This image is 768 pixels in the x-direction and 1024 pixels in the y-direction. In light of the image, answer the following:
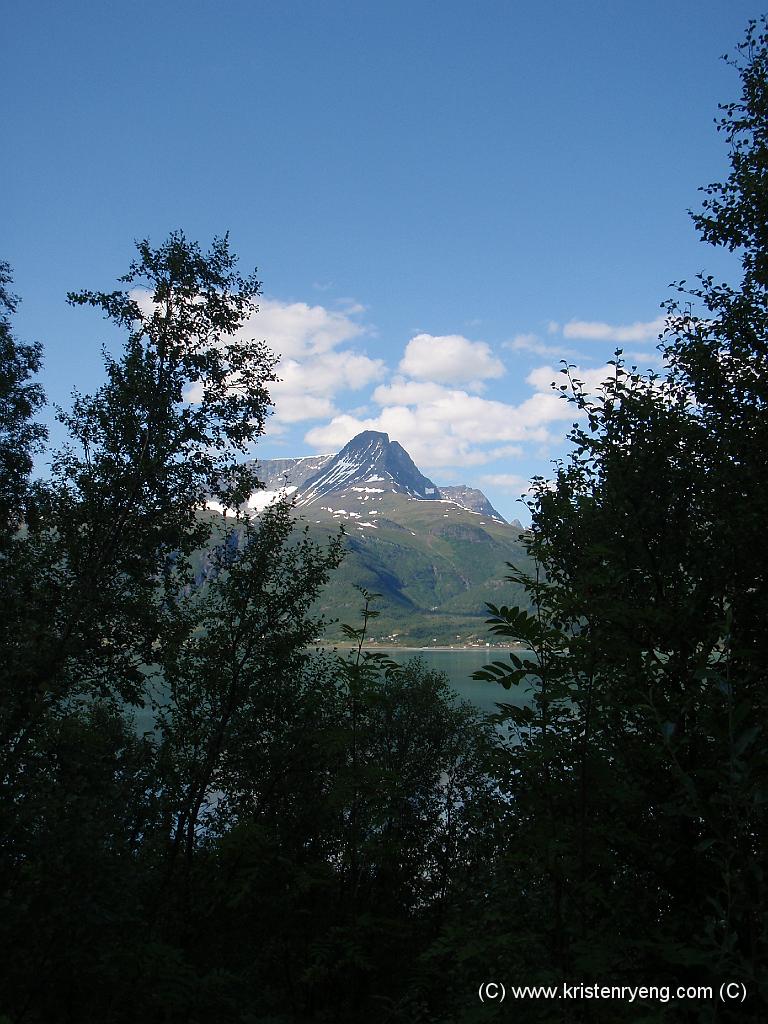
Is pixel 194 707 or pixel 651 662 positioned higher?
pixel 651 662

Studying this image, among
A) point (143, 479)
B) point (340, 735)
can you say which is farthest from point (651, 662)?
point (143, 479)

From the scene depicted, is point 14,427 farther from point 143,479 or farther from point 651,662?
point 651,662

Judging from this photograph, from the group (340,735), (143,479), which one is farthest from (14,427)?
(340,735)

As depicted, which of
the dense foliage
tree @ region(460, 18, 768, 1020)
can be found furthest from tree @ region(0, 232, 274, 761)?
tree @ region(460, 18, 768, 1020)

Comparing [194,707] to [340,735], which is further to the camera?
[194,707]

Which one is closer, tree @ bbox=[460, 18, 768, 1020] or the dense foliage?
tree @ bbox=[460, 18, 768, 1020]

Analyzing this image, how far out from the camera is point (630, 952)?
712cm

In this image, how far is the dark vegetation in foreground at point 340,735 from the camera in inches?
241

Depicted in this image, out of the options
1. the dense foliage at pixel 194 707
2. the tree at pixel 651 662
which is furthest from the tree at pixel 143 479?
the tree at pixel 651 662

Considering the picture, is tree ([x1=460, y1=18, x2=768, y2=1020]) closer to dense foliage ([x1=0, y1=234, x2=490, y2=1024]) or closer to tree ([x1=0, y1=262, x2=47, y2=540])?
dense foliage ([x1=0, y1=234, x2=490, y2=1024])

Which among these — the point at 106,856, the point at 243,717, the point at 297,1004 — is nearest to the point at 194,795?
the point at 243,717

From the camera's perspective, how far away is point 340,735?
1098 centimetres

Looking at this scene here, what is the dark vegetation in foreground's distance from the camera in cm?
611

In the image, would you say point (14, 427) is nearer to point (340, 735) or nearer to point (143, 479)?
point (143, 479)
